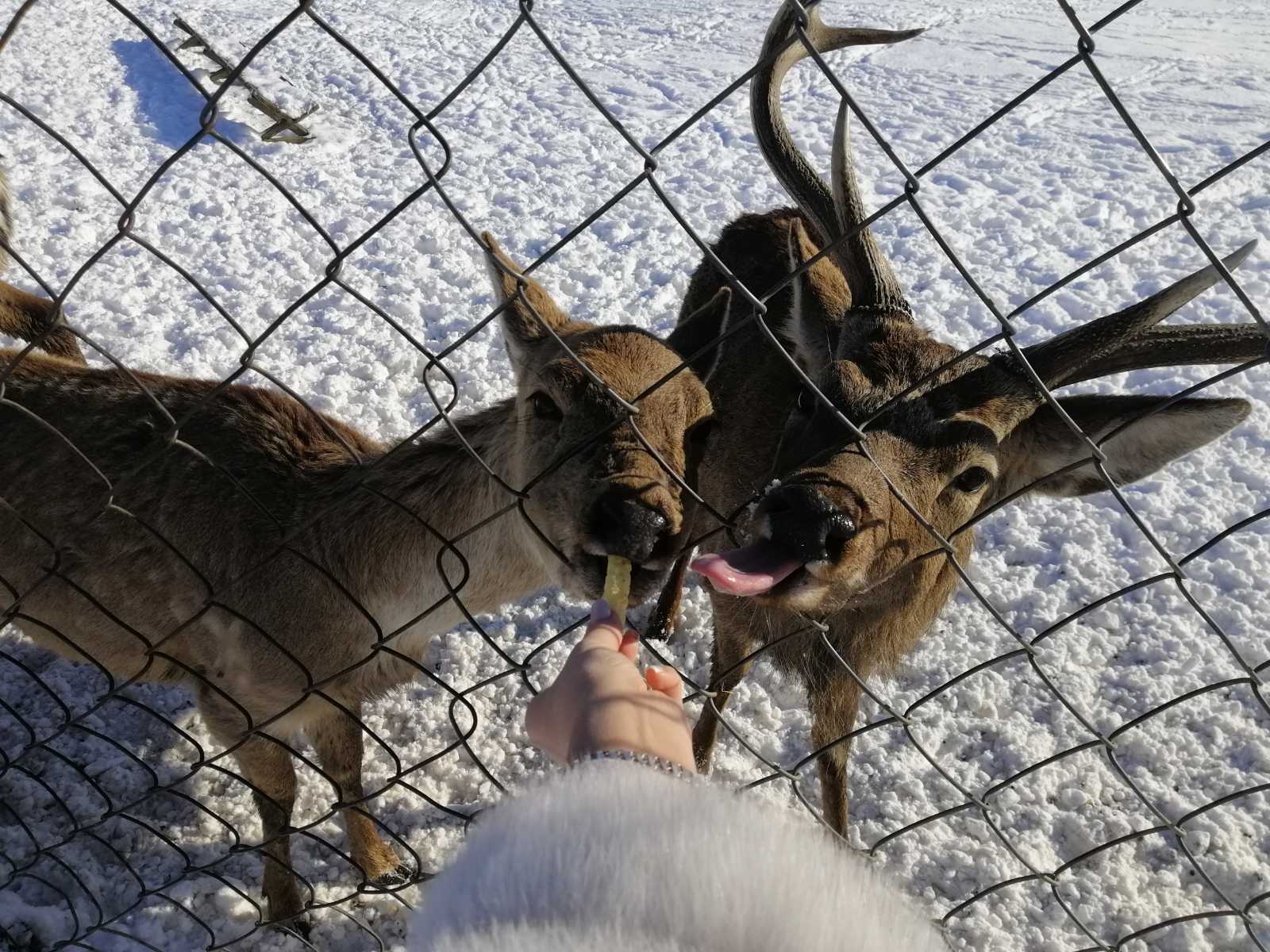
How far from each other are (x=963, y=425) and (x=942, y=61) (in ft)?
32.7

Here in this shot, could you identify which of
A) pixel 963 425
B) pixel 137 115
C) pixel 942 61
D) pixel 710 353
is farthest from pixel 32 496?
pixel 942 61

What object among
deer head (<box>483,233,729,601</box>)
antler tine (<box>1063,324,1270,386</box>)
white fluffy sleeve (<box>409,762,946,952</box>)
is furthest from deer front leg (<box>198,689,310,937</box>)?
antler tine (<box>1063,324,1270,386</box>)

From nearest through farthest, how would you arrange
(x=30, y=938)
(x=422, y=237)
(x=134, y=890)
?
(x=30, y=938) → (x=134, y=890) → (x=422, y=237)

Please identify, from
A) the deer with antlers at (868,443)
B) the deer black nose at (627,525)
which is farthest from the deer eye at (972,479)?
the deer black nose at (627,525)

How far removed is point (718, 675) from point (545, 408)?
1.25m

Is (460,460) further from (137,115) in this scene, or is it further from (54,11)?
(54,11)

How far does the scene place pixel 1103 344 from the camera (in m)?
2.47

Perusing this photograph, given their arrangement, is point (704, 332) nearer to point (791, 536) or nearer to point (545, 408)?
point (545, 408)

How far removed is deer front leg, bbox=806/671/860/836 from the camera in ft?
10.6

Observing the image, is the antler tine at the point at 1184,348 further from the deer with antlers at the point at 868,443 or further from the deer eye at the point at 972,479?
the deer eye at the point at 972,479

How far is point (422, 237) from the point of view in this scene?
6.76 meters

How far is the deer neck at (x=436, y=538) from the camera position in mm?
2961

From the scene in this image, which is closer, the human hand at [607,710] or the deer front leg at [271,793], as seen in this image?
the human hand at [607,710]

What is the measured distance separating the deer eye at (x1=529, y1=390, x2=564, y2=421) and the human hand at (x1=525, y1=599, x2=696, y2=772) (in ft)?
3.37
